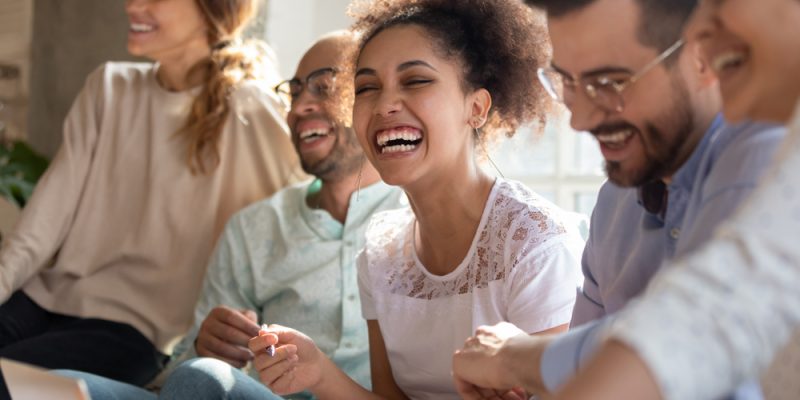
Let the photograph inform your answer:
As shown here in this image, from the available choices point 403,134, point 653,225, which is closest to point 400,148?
point 403,134

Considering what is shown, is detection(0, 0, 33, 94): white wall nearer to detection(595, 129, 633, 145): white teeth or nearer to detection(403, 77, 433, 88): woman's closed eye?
detection(403, 77, 433, 88): woman's closed eye

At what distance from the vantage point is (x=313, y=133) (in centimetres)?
245

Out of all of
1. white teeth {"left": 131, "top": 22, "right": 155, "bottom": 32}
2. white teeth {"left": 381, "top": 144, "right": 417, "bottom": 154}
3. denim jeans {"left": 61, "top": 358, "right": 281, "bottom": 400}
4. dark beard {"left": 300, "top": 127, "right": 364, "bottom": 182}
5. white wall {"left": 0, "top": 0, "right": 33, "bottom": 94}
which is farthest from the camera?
white wall {"left": 0, "top": 0, "right": 33, "bottom": 94}

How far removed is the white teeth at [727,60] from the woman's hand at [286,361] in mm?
929

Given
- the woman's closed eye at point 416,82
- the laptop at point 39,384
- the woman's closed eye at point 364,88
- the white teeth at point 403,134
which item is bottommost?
the laptop at point 39,384

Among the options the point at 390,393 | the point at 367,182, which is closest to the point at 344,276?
the point at 367,182

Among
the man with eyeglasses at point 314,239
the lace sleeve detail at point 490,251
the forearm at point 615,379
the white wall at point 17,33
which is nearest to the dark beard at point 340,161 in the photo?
the man with eyeglasses at point 314,239

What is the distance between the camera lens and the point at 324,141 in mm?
2428

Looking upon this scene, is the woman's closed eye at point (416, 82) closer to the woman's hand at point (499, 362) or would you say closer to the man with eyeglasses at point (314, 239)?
the man with eyeglasses at point (314, 239)

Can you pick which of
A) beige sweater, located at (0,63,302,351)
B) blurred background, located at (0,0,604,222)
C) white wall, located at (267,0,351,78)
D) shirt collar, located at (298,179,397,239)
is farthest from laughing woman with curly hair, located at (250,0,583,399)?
white wall, located at (267,0,351,78)

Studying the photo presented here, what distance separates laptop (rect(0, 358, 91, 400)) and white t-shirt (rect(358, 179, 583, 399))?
0.67m

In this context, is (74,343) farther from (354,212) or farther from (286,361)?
(286,361)

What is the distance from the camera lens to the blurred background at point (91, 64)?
10.8 ft

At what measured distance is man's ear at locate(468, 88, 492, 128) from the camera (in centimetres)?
196
